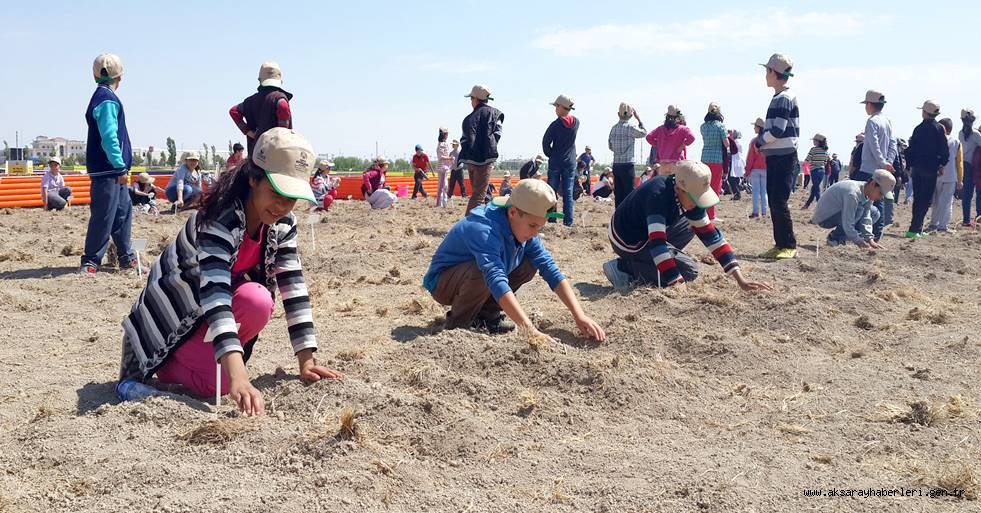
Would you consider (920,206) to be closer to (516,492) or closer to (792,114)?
(792,114)

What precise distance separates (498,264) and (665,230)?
A: 6.81 feet

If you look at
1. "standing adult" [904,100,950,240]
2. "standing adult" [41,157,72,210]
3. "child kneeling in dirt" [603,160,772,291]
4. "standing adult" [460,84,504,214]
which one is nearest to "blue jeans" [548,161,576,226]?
"standing adult" [460,84,504,214]

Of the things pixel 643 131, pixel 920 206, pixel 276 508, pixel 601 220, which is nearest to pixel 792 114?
pixel 643 131

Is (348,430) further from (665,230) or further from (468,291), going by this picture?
(665,230)

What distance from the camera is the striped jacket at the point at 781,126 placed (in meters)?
8.17

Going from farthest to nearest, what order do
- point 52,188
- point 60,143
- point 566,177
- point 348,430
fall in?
1. point 60,143
2. point 52,188
3. point 566,177
4. point 348,430

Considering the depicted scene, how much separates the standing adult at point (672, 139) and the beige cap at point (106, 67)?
5.98 meters

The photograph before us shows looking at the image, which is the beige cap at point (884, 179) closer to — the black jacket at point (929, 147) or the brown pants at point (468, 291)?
the black jacket at point (929, 147)

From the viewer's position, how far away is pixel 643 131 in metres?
10.8

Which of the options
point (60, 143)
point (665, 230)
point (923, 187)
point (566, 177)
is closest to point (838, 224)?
point (923, 187)

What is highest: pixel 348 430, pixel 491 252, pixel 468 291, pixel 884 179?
pixel 884 179

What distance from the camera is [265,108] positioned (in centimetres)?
750

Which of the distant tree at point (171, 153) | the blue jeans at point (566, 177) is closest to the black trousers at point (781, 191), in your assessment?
the blue jeans at point (566, 177)

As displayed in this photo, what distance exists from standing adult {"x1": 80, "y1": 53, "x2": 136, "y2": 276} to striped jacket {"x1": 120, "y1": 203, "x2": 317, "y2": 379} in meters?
3.64
